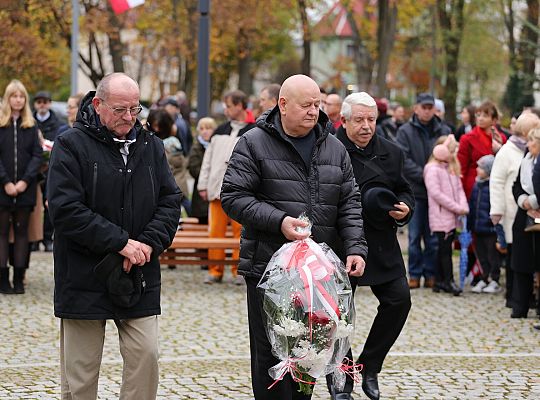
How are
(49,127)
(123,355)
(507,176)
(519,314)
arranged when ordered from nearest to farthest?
1. (123,355)
2. (519,314)
3. (507,176)
4. (49,127)

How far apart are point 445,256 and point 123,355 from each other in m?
7.68

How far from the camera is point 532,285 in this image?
468 inches

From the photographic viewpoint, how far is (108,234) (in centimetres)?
604

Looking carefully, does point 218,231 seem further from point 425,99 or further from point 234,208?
point 234,208

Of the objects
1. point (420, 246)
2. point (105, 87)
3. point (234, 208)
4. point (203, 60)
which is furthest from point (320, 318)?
point (203, 60)

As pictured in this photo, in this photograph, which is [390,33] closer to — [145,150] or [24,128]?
[24,128]

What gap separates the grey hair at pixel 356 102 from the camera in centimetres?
791

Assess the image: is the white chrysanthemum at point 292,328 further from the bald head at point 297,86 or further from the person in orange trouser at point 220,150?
the person in orange trouser at point 220,150

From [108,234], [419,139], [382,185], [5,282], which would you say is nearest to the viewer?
[108,234]

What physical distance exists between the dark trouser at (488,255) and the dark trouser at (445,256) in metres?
0.43

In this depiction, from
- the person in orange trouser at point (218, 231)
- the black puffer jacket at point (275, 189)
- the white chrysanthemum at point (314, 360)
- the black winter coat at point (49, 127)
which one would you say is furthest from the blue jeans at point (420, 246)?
the white chrysanthemum at point (314, 360)

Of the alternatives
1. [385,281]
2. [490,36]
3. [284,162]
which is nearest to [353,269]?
[284,162]

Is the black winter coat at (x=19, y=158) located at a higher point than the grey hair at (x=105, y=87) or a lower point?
lower

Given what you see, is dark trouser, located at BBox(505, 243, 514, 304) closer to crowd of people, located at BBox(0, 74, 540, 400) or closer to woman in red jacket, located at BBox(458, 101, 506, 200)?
woman in red jacket, located at BBox(458, 101, 506, 200)
